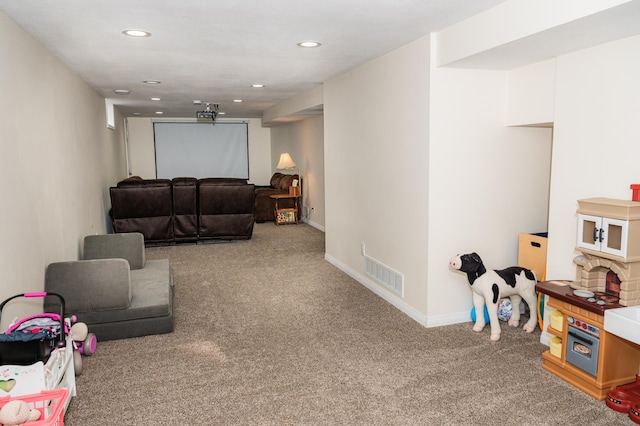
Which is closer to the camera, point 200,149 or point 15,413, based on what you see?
point 15,413

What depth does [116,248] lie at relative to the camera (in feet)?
14.5

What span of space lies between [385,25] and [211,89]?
3.52 m

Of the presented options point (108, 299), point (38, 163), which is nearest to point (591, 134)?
point (108, 299)

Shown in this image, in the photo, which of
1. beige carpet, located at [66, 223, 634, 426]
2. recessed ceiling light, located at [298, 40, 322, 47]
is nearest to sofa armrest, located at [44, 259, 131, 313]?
beige carpet, located at [66, 223, 634, 426]

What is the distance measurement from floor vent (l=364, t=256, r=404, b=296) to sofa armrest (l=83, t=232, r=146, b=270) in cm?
221

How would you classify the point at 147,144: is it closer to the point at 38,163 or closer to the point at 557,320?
the point at 38,163

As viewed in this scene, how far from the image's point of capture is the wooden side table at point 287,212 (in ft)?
29.4

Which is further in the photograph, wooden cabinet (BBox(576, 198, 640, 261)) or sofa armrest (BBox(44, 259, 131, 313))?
sofa armrest (BBox(44, 259, 131, 313))

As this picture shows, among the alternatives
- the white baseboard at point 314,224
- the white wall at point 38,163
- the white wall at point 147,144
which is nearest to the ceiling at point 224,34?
the white wall at point 38,163

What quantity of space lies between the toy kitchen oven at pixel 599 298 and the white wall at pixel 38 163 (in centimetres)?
327

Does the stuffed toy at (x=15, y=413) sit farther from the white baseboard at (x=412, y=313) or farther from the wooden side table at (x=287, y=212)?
the wooden side table at (x=287, y=212)

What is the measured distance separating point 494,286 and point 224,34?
2.64 meters

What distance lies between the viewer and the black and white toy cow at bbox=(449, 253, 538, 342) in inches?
134

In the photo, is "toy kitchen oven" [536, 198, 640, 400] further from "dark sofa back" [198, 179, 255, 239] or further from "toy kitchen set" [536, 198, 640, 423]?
"dark sofa back" [198, 179, 255, 239]
